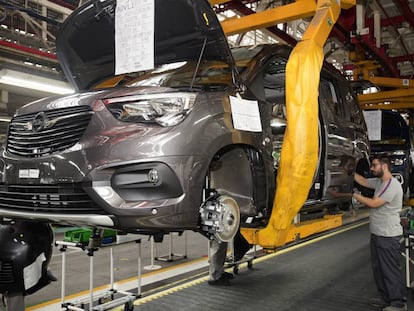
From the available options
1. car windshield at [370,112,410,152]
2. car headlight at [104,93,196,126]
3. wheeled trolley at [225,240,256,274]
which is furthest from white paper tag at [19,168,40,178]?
car windshield at [370,112,410,152]

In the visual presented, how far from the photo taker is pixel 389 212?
3.98m

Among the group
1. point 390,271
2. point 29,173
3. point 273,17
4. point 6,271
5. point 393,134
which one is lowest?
point 390,271

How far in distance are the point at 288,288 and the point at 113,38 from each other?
128 inches

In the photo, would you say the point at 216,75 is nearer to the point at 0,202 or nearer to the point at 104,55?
the point at 104,55

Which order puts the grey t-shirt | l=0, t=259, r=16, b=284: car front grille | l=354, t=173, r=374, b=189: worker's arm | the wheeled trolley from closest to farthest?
l=0, t=259, r=16, b=284: car front grille
the grey t-shirt
l=354, t=173, r=374, b=189: worker's arm
the wheeled trolley

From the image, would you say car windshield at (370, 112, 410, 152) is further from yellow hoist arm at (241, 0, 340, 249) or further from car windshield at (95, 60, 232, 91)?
car windshield at (95, 60, 232, 91)

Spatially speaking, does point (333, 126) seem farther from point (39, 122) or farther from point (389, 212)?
point (39, 122)

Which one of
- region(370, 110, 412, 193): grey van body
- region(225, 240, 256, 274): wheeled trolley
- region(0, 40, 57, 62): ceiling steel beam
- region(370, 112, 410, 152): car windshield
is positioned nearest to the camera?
region(0, 40, 57, 62): ceiling steel beam

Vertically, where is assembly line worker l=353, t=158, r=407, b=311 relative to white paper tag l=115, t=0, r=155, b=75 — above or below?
below

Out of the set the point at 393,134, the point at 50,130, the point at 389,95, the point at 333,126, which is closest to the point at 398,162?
the point at 393,134

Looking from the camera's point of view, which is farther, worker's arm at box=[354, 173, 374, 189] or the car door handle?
worker's arm at box=[354, 173, 374, 189]

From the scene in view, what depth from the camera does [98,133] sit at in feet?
6.48

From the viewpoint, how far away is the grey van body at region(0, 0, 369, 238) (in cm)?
193

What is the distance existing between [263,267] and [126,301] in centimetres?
234
